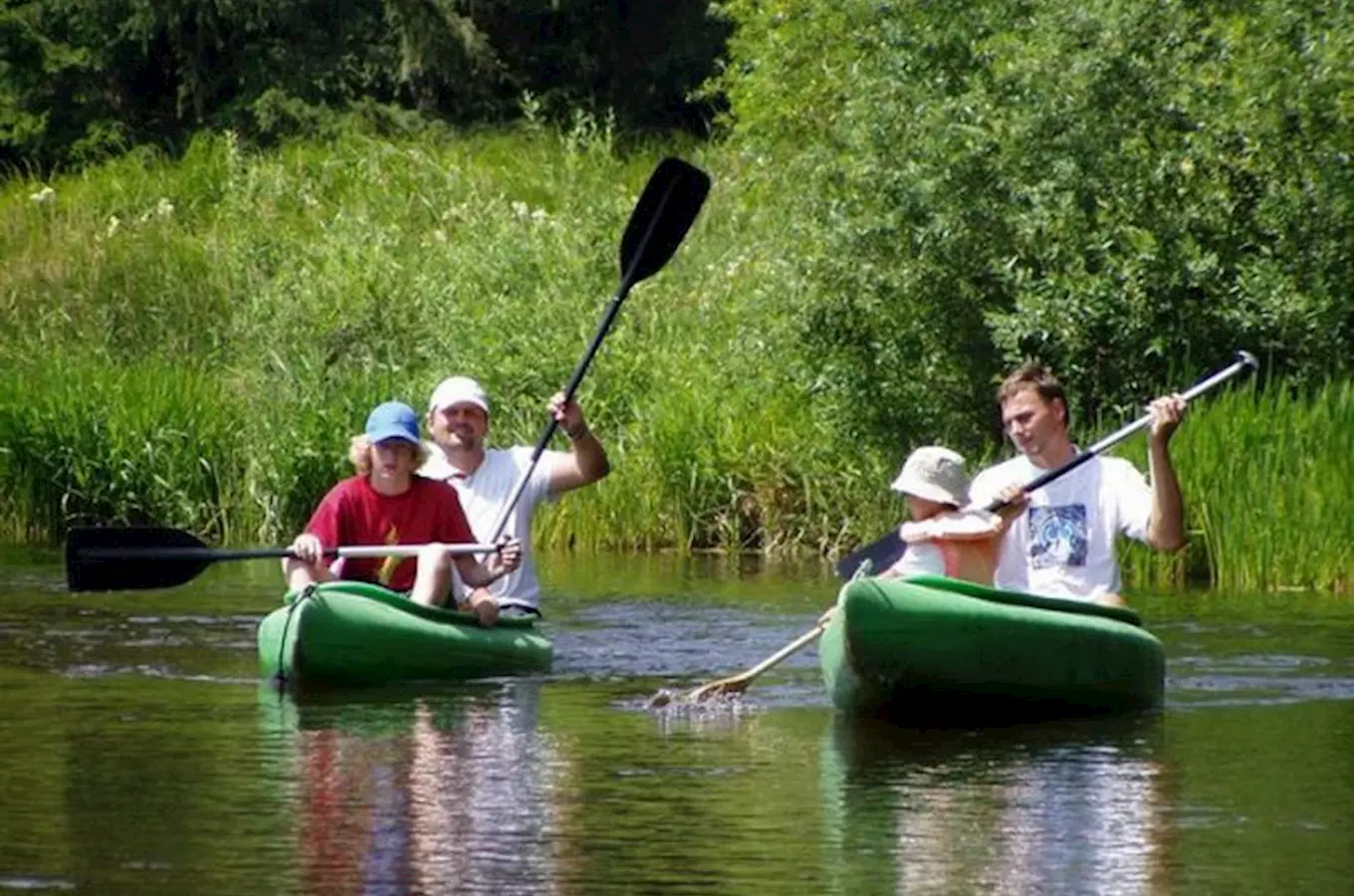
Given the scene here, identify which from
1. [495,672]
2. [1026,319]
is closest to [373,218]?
[1026,319]

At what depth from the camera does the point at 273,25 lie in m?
36.0

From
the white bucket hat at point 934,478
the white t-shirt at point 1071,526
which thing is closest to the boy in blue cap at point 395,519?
the white t-shirt at point 1071,526

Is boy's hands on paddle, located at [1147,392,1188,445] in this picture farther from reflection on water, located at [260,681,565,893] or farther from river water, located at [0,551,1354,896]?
reflection on water, located at [260,681,565,893]

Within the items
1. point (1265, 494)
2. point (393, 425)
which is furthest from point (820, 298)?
point (393, 425)

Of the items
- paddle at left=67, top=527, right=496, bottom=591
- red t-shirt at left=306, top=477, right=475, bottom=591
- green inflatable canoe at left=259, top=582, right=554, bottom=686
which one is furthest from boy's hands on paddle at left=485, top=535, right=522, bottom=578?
paddle at left=67, top=527, right=496, bottom=591

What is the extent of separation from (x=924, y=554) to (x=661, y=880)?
3.48 metres

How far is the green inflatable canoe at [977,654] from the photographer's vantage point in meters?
10.9

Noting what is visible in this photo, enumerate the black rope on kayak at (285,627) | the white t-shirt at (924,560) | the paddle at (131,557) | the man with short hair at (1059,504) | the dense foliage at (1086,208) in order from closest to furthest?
the white t-shirt at (924,560)
the man with short hair at (1059,504)
the black rope on kayak at (285,627)
the paddle at (131,557)
the dense foliage at (1086,208)

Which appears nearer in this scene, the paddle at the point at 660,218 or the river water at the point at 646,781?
the river water at the point at 646,781

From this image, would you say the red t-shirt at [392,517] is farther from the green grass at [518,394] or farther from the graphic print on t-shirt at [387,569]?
the green grass at [518,394]

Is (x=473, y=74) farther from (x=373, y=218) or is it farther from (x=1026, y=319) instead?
(x=1026, y=319)

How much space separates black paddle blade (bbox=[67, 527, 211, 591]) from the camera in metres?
13.4

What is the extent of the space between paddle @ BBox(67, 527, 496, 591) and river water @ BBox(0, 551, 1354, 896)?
12.8 inches

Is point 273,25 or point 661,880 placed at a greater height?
point 273,25
